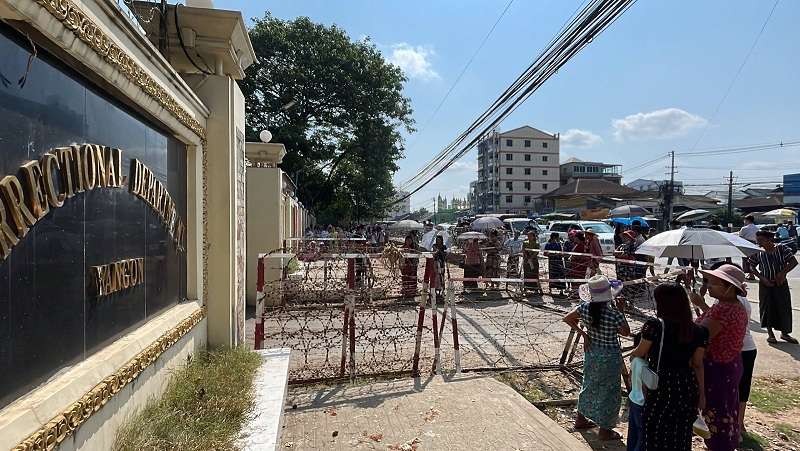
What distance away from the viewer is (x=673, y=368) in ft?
10.3

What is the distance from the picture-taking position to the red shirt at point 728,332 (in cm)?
354

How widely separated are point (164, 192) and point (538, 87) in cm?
743

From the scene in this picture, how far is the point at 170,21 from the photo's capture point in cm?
411

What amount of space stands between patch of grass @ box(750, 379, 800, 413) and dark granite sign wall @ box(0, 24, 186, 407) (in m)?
5.95

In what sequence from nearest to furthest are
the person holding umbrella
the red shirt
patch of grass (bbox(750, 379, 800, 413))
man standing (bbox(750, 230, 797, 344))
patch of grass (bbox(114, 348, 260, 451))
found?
patch of grass (bbox(114, 348, 260, 451)) < the red shirt < patch of grass (bbox(750, 379, 800, 413)) < man standing (bbox(750, 230, 797, 344)) < the person holding umbrella

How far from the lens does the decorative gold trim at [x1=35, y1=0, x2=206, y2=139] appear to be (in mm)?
1843

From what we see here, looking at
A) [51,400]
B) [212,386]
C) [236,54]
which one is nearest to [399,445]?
[212,386]

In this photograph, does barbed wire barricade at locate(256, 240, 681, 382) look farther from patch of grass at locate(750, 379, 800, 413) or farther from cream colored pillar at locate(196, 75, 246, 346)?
patch of grass at locate(750, 379, 800, 413)

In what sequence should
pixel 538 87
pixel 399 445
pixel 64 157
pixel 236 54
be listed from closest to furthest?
pixel 64 157, pixel 399 445, pixel 236 54, pixel 538 87

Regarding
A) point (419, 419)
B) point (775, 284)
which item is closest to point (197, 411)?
point (419, 419)

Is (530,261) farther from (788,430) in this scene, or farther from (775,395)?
(788,430)

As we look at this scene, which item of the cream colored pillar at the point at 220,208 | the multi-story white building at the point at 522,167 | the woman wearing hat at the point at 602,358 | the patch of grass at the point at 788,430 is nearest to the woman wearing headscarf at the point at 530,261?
the patch of grass at the point at 788,430

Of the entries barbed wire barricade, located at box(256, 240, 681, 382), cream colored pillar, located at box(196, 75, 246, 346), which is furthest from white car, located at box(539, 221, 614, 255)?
cream colored pillar, located at box(196, 75, 246, 346)

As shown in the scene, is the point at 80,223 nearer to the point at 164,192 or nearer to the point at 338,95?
the point at 164,192
